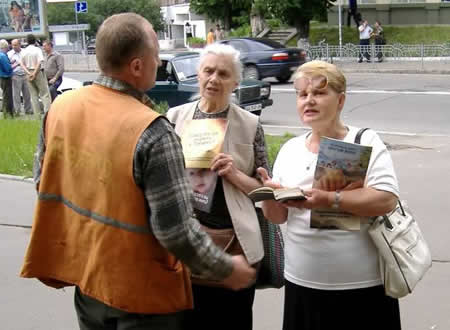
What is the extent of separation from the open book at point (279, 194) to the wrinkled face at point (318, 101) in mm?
334

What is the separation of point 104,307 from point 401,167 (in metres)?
7.60

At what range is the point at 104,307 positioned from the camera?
8.71ft

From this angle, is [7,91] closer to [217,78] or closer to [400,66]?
[400,66]

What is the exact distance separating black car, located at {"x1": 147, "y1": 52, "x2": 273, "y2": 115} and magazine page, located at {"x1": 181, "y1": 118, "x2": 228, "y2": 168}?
10.6m

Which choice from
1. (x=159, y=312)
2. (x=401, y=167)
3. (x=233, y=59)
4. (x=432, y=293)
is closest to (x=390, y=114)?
(x=401, y=167)

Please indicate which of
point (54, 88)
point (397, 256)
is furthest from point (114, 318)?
point (54, 88)

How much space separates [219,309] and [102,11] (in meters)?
74.5

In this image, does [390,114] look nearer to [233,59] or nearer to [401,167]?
[401,167]

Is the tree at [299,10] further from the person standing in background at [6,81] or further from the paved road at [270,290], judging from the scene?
the paved road at [270,290]

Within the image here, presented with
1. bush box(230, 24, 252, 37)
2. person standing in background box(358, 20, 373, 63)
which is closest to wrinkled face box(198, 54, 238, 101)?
person standing in background box(358, 20, 373, 63)

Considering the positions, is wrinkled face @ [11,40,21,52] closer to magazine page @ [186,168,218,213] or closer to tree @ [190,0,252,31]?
magazine page @ [186,168,218,213]

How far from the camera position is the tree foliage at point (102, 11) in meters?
70.1

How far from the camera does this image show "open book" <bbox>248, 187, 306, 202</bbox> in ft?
9.52

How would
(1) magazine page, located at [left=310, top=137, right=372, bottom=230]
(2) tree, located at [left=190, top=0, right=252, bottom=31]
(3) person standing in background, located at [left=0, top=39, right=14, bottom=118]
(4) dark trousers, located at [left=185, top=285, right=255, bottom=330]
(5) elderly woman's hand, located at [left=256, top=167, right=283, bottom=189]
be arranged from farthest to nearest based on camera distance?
(2) tree, located at [left=190, top=0, right=252, bottom=31]
(3) person standing in background, located at [left=0, top=39, right=14, bottom=118]
(4) dark trousers, located at [left=185, top=285, right=255, bottom=330]
(5) elderly woman's hand, located at [left=256, top=167, right=283, bottom=189]
(1) magazine page, located at [left=310, top=137, right=372, bottom=230]
